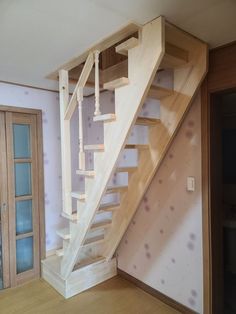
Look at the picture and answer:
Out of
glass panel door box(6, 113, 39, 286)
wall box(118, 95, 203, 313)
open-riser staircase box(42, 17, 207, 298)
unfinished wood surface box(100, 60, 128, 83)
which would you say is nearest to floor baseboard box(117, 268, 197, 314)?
wall box(118, 95, 203, 313)

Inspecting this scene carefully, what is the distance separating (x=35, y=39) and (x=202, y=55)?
1152 millimetres

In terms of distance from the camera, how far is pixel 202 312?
1962mm

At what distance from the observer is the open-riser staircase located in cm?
Answer: 147

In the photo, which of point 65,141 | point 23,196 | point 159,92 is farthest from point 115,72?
point 23,196

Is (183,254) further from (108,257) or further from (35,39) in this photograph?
(35,39)

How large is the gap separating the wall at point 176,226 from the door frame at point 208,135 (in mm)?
53

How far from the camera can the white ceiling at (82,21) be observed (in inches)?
47.1

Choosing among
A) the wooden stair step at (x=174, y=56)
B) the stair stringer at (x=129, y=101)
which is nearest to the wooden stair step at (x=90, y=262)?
the stair stringer at (x=129, y=101)

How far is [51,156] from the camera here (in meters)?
2.86

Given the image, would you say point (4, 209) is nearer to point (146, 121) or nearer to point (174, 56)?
point (146, 121)

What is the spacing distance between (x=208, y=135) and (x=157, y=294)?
63.1 inches

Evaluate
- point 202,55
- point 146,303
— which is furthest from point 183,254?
point 202,55

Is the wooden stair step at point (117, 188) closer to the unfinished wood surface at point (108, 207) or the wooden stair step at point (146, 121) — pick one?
the unfinished wood surface at point (108, 207)

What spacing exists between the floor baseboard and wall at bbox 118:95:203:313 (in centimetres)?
4
